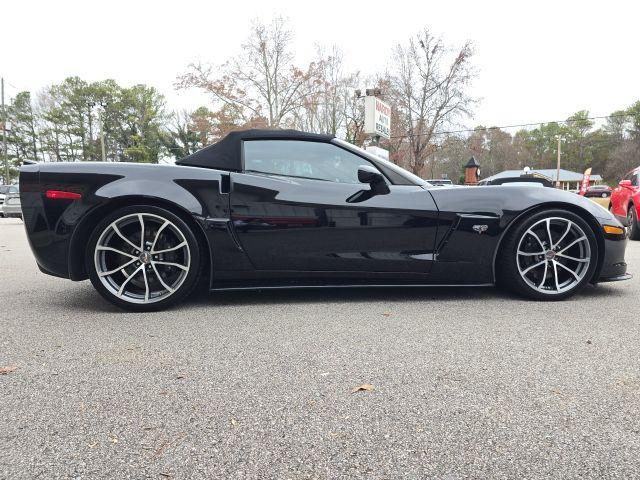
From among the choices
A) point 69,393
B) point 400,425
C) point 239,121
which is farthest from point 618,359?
point 239,121

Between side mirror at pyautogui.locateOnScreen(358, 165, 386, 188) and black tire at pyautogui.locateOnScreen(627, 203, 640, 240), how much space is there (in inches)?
269

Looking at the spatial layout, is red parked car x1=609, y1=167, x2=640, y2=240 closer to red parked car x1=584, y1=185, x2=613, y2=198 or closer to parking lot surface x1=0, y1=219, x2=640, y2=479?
parking lot surface x1=0, y1=219, x2=640, y2=479

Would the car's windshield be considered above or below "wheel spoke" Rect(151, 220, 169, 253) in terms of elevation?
above

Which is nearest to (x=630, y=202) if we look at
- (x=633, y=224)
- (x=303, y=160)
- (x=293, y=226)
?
(x=633, y=224)

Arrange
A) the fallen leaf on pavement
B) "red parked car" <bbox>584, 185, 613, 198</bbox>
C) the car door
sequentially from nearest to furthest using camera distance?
the fallen leaf on pavement → the car door → "red parked car" <bbox>584, 185, 613, 198</bbox>

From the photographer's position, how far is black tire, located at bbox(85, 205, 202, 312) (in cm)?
304

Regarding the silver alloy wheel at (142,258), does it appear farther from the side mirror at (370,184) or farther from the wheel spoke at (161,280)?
the side mirror at (370,184)

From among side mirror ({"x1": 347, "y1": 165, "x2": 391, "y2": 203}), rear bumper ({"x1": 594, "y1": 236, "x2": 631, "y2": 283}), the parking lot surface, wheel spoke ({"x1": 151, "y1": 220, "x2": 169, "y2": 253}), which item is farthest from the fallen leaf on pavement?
rear bumper ({"x1": 594, "y1": 236, "x2": 631, "y2": 283})

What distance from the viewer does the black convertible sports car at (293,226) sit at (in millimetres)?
3047

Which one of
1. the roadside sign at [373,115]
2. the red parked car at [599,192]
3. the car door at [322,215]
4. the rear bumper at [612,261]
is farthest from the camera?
the red parked car at [599,192]

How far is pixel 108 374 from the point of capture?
6.65ft

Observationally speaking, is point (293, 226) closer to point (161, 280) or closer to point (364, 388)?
point (161, 280)

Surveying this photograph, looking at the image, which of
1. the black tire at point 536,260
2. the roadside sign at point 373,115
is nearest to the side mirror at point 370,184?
the black tire at point 536,260

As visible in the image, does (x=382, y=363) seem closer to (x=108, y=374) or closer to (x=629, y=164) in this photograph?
(x=108, y=374)
